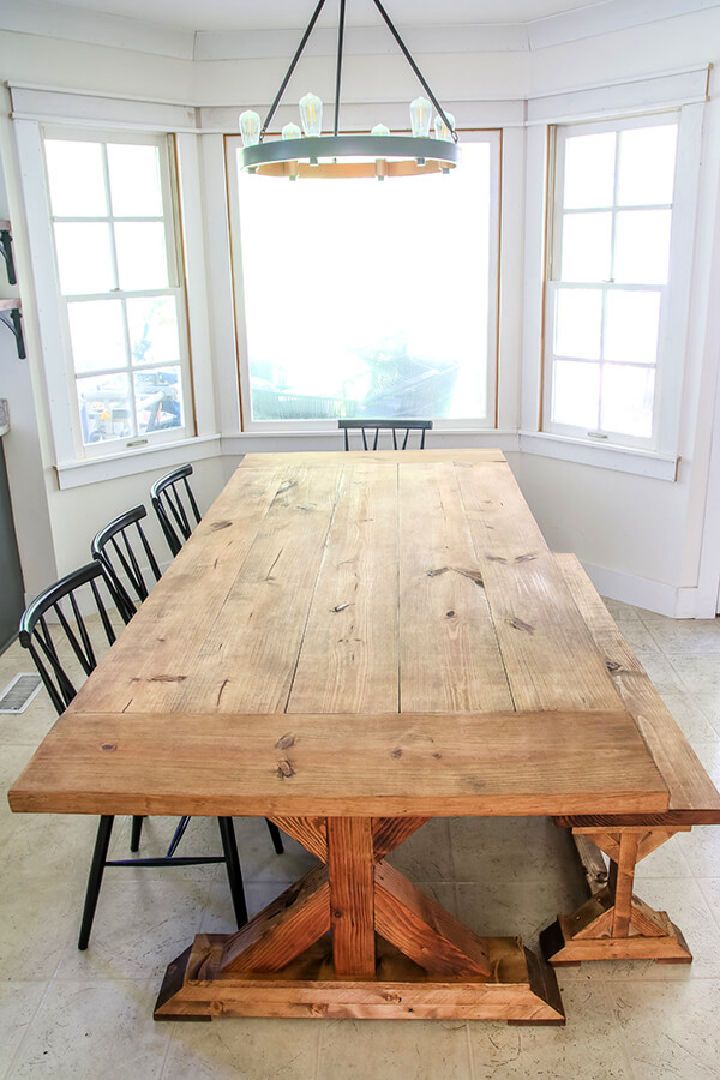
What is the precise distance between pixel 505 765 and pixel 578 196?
11.1ft

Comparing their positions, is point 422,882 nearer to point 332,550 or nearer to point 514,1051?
point 514,1051

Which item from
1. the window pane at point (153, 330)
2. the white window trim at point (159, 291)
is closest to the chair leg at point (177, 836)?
the white window trim at point (159, 291)

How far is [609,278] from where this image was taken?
4.39 m

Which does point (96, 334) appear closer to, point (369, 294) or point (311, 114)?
point (369, 294)

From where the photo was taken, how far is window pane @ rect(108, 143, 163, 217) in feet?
14.2

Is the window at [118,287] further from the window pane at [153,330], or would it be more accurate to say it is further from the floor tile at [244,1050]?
the floor tile at [244,1050]

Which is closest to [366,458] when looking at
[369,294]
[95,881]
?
[369,294]

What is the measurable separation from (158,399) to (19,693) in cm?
160

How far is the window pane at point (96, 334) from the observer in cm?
432

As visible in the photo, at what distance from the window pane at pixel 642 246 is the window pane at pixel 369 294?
26.7 inches

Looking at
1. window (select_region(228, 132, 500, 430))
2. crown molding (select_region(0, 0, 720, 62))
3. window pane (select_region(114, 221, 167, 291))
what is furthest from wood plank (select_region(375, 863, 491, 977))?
crown molding (select_region(0, 0, 720, 62))

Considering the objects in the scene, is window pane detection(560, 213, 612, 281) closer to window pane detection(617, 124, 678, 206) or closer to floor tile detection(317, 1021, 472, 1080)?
window pane detection(617, 124, 678, 206)

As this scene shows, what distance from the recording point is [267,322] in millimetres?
4867

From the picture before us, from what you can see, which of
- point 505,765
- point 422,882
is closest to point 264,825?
point 422,882
